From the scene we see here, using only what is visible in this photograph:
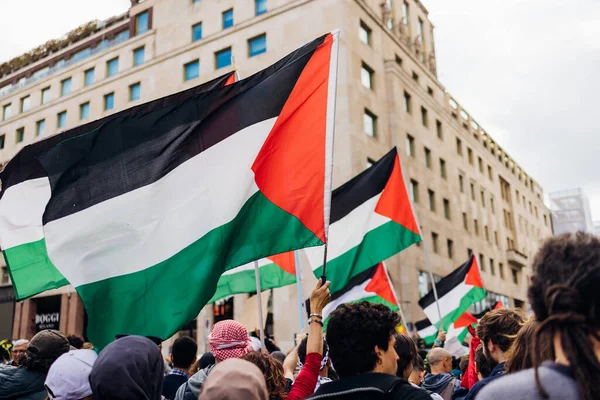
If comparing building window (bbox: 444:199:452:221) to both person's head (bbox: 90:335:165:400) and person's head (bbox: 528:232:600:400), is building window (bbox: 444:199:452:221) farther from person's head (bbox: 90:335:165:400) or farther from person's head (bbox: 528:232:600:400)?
person's head (bbox: 528:232:600:400)

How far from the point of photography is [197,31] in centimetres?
3325

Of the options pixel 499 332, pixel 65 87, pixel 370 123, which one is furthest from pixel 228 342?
pixel 65 87

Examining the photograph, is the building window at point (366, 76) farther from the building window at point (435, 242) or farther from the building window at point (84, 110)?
the building window at point (84, 110)

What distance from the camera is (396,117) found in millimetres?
30484

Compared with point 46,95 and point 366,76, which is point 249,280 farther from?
point 46,95

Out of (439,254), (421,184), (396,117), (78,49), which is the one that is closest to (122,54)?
(78,49)

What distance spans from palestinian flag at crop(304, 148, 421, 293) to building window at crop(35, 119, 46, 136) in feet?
120

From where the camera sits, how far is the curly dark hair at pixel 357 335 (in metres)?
2.62

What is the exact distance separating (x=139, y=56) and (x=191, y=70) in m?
5.69

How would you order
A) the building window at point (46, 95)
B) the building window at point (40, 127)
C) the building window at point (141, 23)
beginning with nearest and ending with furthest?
the building window at point (141, 23)
the building window at point (40, 127)
the building window at point (46, 95)

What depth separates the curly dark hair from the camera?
8.59 ft

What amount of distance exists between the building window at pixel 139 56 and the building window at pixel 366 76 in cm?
1456

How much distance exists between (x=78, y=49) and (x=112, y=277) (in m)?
41.0

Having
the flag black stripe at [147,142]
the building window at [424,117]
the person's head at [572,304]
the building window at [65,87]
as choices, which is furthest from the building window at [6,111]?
the person's head at [572,304]
